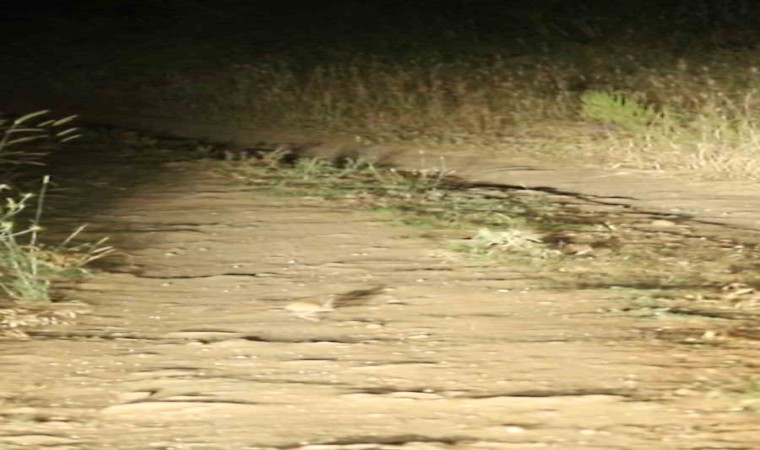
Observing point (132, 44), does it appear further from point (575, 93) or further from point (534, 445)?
point (534, 445)

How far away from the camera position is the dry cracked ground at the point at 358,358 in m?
3.61

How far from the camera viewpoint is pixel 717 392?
12.5 feet

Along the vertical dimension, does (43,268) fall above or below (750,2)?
below

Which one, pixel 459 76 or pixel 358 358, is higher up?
pixel 459 76

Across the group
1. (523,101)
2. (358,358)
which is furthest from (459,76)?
(358,358)

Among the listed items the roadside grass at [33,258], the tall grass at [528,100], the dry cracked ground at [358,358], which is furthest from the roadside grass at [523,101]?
the roadside grass at [33,258]

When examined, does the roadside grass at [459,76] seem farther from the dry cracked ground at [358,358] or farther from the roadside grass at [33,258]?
the dry cracked ground at [358,358]

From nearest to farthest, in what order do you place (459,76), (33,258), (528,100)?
(33,258), (528,100), (459,76)

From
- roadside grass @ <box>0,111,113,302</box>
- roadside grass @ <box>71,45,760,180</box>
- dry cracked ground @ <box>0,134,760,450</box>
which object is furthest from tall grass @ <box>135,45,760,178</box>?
roadside grass @ <box>0,111,113,302</box>

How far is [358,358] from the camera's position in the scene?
4.33m

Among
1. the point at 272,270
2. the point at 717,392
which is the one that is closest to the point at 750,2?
the point at 272,270

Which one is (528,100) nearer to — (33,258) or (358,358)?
(33,258)

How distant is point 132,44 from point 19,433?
10946mm

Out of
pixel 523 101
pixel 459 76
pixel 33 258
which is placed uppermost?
pixel 459 76
